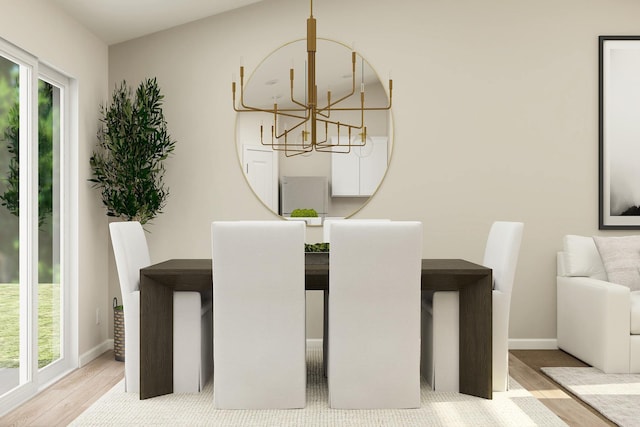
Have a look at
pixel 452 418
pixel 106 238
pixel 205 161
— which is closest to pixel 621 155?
pixel 452 418

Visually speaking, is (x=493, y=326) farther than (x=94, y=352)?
No

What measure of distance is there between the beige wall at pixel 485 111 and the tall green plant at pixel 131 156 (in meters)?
0.65

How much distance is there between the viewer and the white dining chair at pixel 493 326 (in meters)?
3.48

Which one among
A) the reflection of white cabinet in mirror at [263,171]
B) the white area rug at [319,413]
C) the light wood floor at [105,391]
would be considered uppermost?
the reflection of white cabinet in mirror at [263,171]

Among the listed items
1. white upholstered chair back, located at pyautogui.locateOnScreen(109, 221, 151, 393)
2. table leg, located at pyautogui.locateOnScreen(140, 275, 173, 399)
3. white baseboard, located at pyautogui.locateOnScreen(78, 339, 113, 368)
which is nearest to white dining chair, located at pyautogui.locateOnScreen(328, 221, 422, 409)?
table leg, located at pyautogui.locateOnScreen(140, 275, 173, 399)

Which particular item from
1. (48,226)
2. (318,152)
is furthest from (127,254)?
(318,152)

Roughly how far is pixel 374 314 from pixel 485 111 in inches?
90.7

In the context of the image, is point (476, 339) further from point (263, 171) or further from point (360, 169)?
point (263, 171)

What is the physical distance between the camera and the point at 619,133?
4773 mm

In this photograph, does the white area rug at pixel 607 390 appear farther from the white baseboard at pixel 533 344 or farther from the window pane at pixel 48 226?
the window pane at pixel 48 226

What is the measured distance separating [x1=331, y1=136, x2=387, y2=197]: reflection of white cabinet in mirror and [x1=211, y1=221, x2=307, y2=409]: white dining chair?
174cm

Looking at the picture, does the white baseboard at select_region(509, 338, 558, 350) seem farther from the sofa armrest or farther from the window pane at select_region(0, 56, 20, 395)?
the window pane at select_region(0, 56, 20, 395)

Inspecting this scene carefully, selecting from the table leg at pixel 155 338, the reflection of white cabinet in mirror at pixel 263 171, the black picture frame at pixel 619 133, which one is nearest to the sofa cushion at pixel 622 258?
the black picture frame at pixel 619 133

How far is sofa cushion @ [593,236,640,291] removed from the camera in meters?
4.30
